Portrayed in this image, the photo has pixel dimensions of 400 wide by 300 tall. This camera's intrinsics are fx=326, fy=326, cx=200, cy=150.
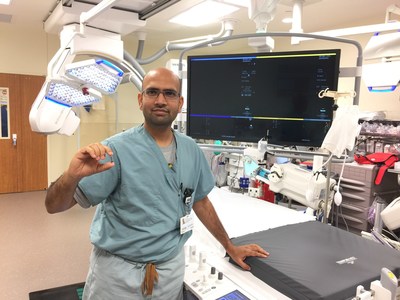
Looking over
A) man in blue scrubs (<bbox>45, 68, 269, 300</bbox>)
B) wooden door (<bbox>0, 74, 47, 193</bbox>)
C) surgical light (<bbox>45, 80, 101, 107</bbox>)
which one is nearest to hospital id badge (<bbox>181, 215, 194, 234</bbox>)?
man in blue scrubs (<bbox>45, 68, 269, 300</bbox>)

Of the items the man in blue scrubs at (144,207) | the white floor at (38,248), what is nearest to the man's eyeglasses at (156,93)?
the man in blue scrubs at (144,207)

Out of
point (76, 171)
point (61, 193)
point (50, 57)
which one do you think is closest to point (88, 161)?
point (76, 171)

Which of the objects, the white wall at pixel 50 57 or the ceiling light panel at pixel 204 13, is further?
the white wall at pixel 50 57

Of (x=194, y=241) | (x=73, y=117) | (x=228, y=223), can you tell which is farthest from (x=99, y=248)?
(x=73, y=117)

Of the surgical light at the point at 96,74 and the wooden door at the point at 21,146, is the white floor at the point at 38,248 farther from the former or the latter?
the surgical light at the point at 96,74

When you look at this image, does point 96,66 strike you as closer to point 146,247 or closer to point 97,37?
point 97,37

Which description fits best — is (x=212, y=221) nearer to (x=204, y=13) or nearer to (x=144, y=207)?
(x=144, y=207)

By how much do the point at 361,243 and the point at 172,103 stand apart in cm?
110

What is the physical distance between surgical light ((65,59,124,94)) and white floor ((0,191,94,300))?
199 centimetres

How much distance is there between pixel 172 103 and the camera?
4.67 ft

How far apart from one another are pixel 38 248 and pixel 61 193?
317 cm

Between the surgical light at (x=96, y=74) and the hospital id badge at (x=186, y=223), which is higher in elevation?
the surgical light at (x=96, y=74)

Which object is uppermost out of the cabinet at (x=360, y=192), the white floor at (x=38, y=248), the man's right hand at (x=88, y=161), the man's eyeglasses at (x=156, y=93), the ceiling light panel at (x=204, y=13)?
the ceiling light panel at (x=204, y=13)

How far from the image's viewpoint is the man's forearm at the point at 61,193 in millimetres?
1166
